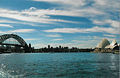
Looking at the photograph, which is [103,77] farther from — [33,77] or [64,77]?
[33,77]

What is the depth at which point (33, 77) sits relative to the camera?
124 ft

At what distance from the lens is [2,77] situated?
38.5 metres

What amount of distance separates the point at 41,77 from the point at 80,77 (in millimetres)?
8108

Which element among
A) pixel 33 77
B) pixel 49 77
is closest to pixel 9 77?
pixel 33 77

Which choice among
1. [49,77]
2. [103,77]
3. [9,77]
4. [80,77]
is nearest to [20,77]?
[9,77]

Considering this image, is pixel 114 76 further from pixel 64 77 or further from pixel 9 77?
pixel 9 77

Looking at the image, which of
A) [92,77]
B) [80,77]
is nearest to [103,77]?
[92,77]

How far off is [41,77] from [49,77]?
1654mm

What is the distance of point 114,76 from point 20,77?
1991cm

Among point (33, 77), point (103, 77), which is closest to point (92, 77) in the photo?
point (103, 77)

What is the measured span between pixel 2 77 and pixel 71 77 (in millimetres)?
14597

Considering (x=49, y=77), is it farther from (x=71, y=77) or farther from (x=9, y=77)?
(x=9, y=77)

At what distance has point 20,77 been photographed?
3803cm

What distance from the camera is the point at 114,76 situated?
3875 centimetres
